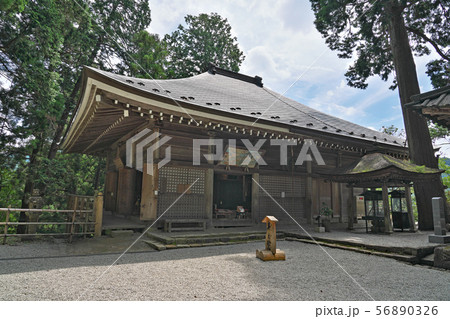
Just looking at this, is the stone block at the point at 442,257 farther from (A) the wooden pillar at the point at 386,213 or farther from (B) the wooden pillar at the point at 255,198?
(B) the wooden pillar at the point at 255,198

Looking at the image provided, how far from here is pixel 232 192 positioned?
37.8 ft

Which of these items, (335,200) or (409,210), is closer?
(409,210)

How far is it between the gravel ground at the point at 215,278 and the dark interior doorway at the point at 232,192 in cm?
593

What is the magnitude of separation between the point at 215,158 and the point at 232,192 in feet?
11.3

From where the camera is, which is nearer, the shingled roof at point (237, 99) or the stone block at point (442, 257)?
the stone block at point (442, 257)

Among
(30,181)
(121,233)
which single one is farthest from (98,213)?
(30,181)

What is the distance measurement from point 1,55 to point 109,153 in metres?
5.51

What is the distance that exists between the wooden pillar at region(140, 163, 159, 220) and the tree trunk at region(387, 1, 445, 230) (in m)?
9.68

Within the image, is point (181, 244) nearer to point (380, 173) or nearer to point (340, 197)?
point (380, 173)

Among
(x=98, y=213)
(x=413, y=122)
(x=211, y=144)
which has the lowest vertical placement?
(x=98, y=213)

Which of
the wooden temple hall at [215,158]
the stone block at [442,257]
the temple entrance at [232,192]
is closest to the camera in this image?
the stone block at [442,257]

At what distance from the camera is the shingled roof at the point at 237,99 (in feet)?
24.7

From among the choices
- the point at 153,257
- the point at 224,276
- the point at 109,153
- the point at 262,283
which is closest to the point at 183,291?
the point at 224,276

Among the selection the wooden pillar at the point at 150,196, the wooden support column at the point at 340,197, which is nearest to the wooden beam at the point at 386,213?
the wooden support column at the point at 340,197
